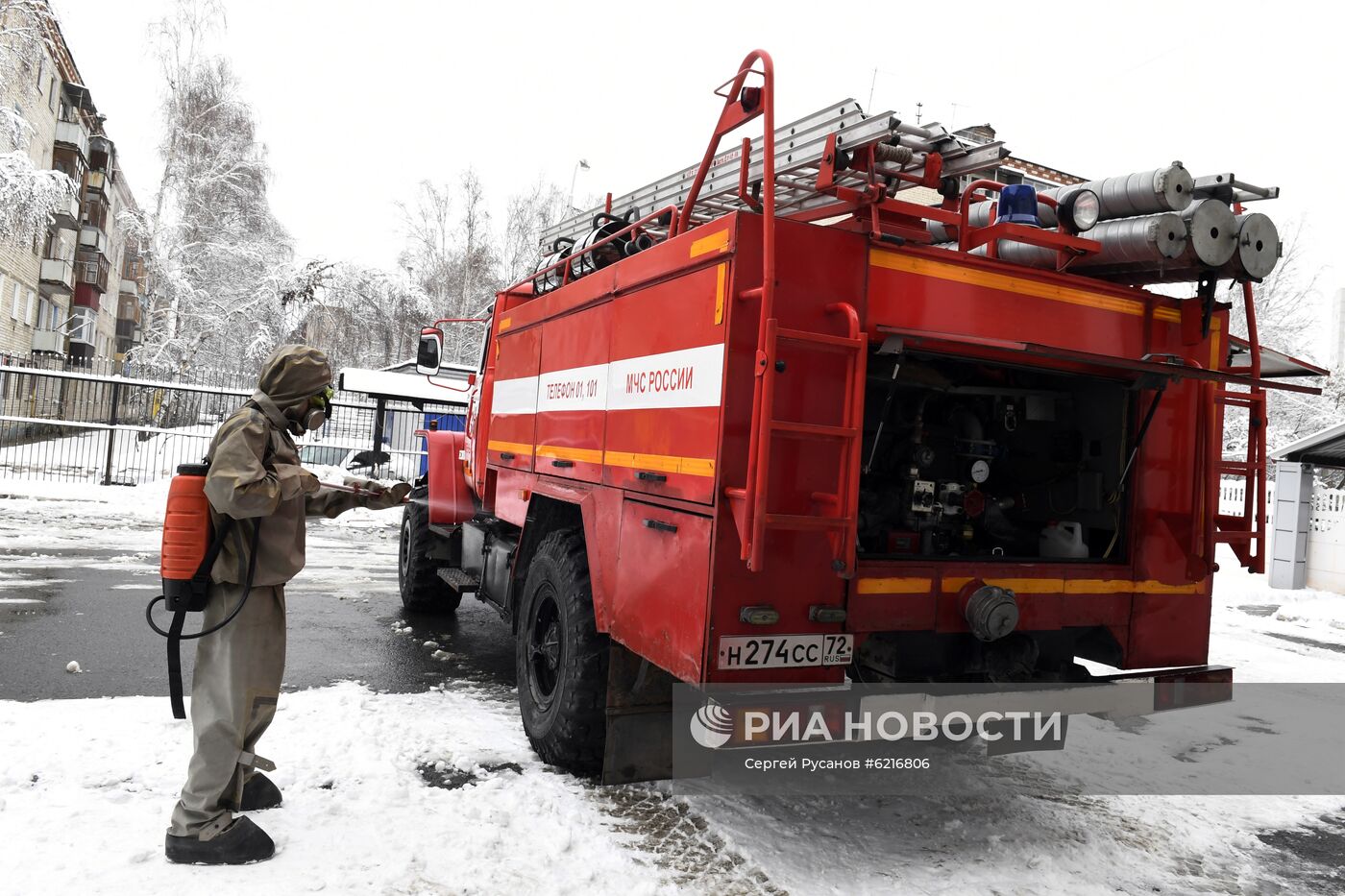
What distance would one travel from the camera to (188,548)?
10.6ft

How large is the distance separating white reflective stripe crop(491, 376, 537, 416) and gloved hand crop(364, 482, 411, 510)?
1584 millimetres

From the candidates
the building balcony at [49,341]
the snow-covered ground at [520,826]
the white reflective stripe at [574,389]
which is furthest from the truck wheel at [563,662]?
the building balcony at [49,341]

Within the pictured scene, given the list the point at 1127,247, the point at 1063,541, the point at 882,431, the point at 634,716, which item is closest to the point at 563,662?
the point at 634,716

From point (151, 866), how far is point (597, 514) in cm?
219

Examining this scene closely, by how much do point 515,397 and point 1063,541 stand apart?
3452 millimetres

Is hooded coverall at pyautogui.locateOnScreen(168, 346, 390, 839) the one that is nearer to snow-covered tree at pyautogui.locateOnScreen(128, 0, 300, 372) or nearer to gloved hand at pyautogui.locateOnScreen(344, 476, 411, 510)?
gloved hand at pyautogui.locateOnScreen(344, 476, 411, 510)

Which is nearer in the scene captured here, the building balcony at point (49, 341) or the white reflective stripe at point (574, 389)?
the white reflective stripe at point (574, 389)

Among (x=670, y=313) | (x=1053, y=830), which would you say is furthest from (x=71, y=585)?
(x=1053, y=830)

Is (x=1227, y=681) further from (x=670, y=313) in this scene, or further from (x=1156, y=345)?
(x=670, y=313)

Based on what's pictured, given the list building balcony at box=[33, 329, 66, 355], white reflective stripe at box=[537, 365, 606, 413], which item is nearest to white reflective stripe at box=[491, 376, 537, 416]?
white reflective stripe at box=[537, 365, 606, 413]

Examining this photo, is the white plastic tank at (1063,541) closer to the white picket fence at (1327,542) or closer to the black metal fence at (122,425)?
the white picket fence at (1327,542)

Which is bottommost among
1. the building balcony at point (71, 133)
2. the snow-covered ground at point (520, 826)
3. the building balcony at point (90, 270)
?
the snow-covered ground at point (520, 826)

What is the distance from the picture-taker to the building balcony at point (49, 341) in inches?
1387

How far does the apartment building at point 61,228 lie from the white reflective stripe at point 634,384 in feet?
71.4
